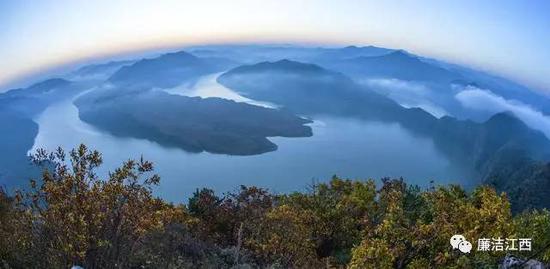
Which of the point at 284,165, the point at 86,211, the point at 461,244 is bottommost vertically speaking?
the point at 284,165

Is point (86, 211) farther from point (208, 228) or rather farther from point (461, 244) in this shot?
point (208, 228)

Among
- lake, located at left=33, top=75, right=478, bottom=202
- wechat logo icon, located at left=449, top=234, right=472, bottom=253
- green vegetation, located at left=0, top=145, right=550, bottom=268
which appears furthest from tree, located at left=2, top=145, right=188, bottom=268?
lake, located at left=33, top=75, right=478, bottom=202

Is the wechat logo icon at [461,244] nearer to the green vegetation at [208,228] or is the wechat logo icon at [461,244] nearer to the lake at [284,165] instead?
the green vegetation at [208,228]

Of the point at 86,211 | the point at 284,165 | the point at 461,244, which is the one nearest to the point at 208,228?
the point at 461,244

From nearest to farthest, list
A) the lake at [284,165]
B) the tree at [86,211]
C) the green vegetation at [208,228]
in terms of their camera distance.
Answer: the tree at [86,211] < the green vegetation at [208,228] < the lake at [284,165]

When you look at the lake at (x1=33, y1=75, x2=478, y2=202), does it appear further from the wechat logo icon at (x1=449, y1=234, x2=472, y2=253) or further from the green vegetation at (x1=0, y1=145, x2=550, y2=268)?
the wechat logo icon at (x1=449, y1=234, x2=472, y2=253)

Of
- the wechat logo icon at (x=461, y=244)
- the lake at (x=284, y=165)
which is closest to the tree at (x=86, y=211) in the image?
the wechat logo icon at (x=461, y=244)
